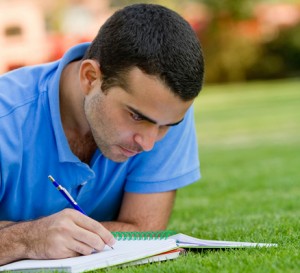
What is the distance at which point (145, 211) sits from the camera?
3.53m

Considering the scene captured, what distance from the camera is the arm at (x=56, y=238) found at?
2.79m

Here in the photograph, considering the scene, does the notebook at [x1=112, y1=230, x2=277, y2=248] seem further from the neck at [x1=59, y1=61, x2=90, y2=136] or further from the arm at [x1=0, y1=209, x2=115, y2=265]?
the neck at [x1=59, y1=61, x2=90, y2=136]

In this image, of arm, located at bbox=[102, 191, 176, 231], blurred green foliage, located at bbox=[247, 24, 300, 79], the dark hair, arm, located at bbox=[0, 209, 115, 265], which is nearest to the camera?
arm, located at bbox=[0, 209, 115, 265]

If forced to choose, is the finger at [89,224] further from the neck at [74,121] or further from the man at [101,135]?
the neck at [74,121]

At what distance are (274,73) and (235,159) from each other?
2147 centimetres

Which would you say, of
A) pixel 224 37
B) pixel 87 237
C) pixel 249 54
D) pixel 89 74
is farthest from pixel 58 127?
pixel 224 37

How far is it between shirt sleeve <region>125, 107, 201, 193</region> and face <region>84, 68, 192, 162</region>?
421 millimetres

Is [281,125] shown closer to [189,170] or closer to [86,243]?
[189,170]

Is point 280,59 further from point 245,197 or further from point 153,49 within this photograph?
point 153,49

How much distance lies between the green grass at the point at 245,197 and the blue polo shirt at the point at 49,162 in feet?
1.35

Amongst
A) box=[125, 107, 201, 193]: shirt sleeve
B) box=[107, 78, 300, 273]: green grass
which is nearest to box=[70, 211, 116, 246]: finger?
box=[107, 78, 300, 273]: green grass

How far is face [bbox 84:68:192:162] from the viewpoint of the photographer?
9.64 ft

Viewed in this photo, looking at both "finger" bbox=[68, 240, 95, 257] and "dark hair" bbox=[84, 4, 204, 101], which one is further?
"dark hair" bbox=[84, 4, 204, 101]

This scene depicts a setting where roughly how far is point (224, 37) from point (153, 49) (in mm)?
27158
